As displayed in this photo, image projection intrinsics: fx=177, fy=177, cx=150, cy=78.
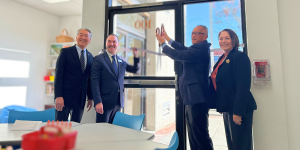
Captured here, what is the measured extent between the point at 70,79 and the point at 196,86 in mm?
1777

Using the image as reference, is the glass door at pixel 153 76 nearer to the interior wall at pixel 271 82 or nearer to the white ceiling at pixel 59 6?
the interior wall at pixel 271 82

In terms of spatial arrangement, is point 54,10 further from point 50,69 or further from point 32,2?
point 50,69

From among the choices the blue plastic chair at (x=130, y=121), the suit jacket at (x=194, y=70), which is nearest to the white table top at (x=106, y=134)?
the blue plastic chair at (x=130, y=121)

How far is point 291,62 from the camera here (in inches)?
90.9

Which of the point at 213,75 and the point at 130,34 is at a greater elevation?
the point at 130,34

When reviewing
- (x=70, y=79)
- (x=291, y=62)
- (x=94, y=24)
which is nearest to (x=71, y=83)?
(x=70, y=79)

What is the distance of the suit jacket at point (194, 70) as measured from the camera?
238 cm

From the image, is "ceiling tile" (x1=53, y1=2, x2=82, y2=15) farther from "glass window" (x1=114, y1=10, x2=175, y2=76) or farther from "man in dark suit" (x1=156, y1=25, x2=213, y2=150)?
"man in dark suit" (x1=156, y1=25, x2=213, y2=150)

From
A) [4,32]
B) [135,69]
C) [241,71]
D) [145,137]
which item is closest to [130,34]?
[135,69]

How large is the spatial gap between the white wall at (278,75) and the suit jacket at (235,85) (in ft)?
1.29

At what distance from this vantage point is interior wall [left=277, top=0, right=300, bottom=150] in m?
2.27
